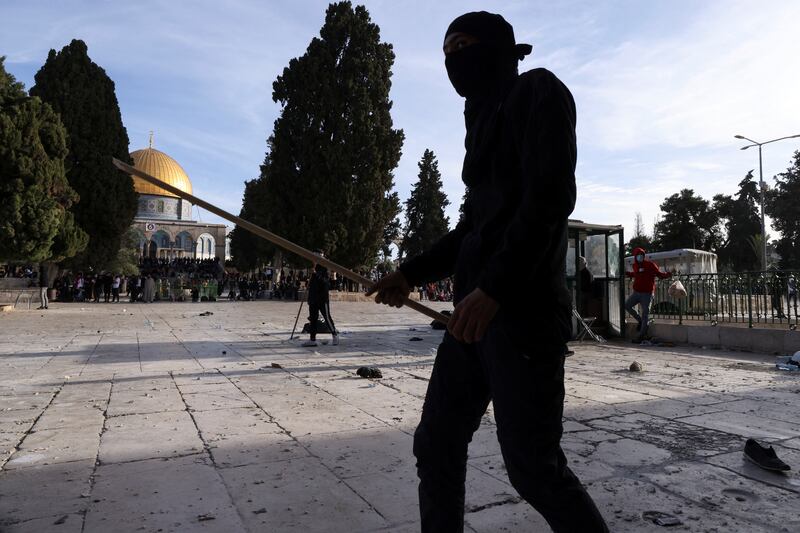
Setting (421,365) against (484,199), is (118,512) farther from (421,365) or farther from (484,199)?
(421,365)

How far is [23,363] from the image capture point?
758 cm

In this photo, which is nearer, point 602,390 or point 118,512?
point 118,512

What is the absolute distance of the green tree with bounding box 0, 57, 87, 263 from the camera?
2025 centimetres

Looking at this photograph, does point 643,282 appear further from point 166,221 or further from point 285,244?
point 166,221

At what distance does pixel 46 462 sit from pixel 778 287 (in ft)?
34.6

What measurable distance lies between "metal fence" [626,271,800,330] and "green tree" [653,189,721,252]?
54.3 meters

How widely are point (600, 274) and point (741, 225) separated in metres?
55.5

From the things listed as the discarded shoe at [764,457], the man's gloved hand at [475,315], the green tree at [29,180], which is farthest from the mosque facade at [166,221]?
the man's gloved hand at [475,315]

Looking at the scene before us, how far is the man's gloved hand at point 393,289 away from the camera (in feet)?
7.03

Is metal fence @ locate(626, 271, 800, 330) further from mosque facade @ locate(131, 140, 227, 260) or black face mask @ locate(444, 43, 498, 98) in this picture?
mosque facade @ locate(131, 140, 227, 260)

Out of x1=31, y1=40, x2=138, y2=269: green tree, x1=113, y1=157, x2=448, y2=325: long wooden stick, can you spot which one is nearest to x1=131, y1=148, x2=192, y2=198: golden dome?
x1=31, y1=40, x2=138, y2=269: green tree

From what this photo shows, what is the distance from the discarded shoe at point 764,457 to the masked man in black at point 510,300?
7.26ft

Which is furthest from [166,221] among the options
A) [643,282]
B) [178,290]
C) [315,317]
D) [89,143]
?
[643,282]

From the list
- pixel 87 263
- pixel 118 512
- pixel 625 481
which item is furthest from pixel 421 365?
pixel 87 263
